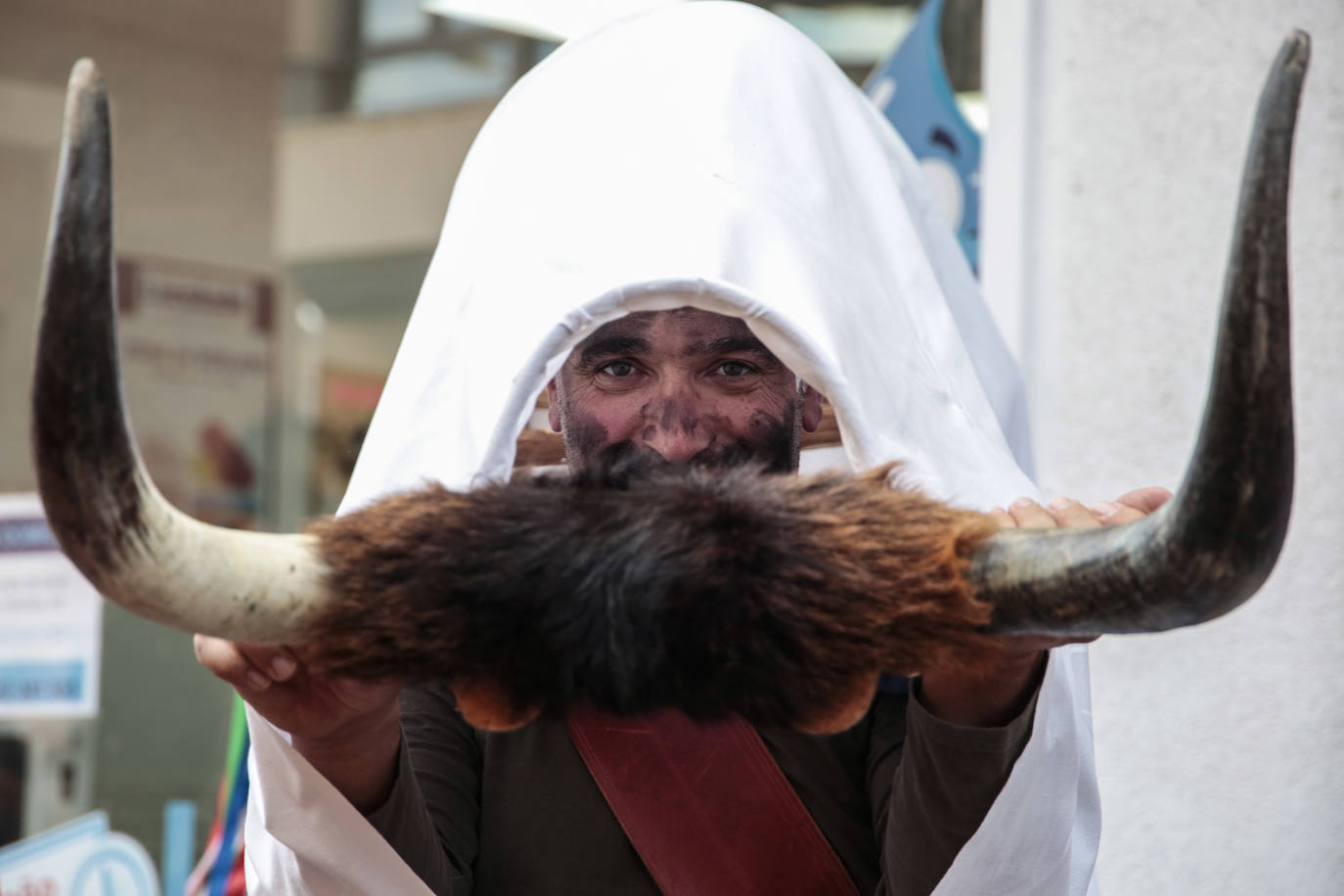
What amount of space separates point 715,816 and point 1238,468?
943mm

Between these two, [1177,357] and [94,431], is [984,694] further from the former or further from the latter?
[1177,357]

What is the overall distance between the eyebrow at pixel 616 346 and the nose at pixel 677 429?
78 mm

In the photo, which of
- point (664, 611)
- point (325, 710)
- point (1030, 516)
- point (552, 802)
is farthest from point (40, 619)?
point (1030, 516)

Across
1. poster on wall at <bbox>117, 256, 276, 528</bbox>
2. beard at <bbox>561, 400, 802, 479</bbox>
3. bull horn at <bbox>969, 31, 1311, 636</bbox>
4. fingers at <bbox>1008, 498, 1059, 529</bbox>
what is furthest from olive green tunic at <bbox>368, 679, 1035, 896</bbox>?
poster on wall at <bbox>117, 256, 276, 528</bbox>

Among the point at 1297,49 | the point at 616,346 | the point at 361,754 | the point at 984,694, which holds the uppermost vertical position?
the point at 1297,49

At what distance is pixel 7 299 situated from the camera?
→ 5367mm

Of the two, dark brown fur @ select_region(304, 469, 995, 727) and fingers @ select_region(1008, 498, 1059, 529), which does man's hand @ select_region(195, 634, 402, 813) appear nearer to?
dark brown fur @ select_region(304, 469, 995, 727)

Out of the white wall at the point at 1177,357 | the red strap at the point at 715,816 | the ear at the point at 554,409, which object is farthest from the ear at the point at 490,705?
the white wall at the point at 1177,357

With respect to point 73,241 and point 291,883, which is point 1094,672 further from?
point 73,241

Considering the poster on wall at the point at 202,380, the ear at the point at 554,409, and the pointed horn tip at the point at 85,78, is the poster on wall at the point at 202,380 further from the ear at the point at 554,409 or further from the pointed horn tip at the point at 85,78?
the pointed horn tip at the point at 85,78

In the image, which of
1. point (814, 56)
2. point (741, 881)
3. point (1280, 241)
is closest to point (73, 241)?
point (1280, 241)

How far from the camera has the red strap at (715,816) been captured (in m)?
1.84

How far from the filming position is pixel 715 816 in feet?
6.08

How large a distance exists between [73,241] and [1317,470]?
7.55ft
